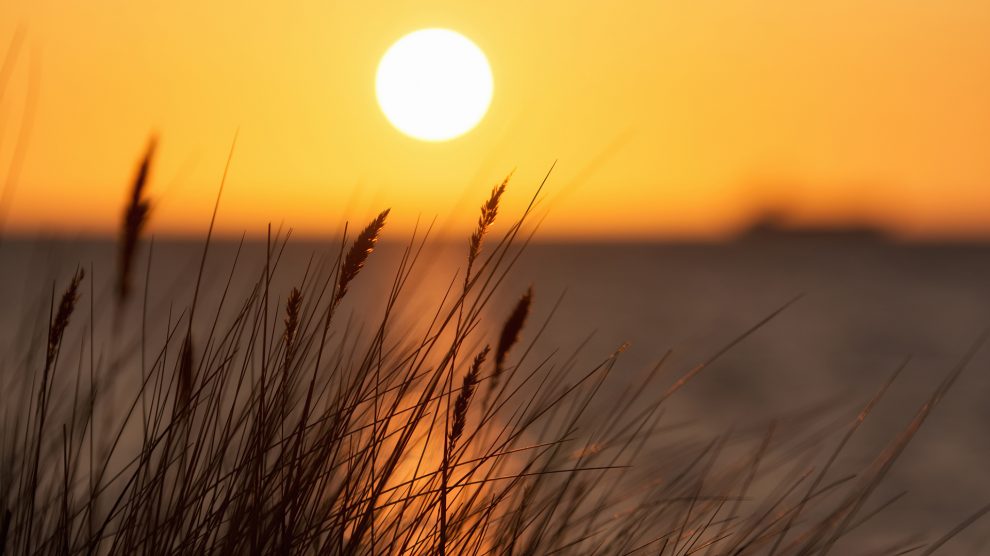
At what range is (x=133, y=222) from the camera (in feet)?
4.21

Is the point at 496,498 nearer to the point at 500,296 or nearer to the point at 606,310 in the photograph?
the point at 500,296

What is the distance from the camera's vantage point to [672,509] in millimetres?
1903


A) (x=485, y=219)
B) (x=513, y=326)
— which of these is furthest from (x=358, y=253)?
(x=513, y=326)

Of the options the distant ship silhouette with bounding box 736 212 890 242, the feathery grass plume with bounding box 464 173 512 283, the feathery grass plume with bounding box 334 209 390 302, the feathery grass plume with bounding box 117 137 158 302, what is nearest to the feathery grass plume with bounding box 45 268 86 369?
the feathery grass plume with bounding box 117 137 158 302

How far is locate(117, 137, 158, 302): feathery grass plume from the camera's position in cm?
128

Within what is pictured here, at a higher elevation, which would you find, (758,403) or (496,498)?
A: (496,498)

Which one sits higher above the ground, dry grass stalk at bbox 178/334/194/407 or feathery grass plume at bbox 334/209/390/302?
feathery grass plume at bbox 334/209/390/302

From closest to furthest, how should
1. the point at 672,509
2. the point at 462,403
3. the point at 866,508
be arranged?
the point at 462,403, the point at 672,509, the point at 866,508

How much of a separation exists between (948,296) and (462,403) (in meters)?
23.5

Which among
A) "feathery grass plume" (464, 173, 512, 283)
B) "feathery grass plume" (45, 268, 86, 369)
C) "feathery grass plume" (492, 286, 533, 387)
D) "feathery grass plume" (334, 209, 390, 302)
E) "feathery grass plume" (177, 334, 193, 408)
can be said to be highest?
"feathery grass plume" (464, 173, 512, 283)

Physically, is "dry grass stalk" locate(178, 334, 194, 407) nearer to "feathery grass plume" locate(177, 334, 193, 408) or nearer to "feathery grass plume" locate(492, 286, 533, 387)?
"feathery grass plume" locate(177, 334, 193, 408)

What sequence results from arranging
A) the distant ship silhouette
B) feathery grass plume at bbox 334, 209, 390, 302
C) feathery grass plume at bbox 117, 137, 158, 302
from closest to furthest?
feathery grass plume at bbox 334, 209, 390, 302 < feathery grass plume at bbox 117, 137, 158, 302 < the distant ship silhouette

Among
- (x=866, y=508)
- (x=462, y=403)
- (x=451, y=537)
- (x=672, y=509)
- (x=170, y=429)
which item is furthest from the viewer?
(x=866, y=508)

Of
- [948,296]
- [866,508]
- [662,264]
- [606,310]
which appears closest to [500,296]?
[606,310]
